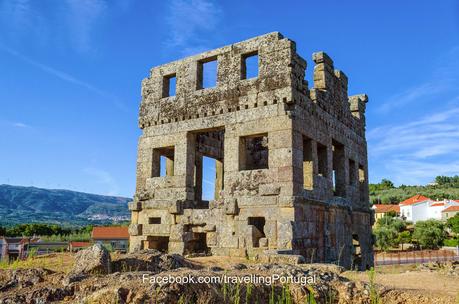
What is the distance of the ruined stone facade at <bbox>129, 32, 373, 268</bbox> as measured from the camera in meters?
10.7

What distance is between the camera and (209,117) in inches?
484

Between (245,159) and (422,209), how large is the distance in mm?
65965

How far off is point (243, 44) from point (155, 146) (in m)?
4.32

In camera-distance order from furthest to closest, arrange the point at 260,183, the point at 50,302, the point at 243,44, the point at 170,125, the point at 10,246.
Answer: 1. the point at 10,246
2. the point at 170,125
3. the point at 243,44
4. the point at 260,183
5. the point at 50,302

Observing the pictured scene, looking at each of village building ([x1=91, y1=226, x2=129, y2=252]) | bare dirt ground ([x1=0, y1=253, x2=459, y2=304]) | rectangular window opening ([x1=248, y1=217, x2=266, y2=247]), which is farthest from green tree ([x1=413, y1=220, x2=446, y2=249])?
bare dirt ground ([x1=0, y1=253, x2=459, y2=304])

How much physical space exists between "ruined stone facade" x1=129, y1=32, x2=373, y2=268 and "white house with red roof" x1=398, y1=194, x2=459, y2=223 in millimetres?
59149

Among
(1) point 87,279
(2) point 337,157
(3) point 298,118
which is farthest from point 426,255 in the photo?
(1) point 87,279

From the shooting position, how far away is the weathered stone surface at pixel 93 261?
571 centimetres

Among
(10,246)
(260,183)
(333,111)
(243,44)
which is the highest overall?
(243,44)

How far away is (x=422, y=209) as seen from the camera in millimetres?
69125

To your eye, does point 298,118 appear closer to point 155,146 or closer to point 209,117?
point 209,117

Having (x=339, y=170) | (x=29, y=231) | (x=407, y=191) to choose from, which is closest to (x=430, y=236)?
(x=339, y=170)

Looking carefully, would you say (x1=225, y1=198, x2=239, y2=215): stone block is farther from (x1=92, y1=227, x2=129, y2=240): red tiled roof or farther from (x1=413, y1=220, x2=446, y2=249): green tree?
(x1=92, y1=227, x2=129, y2=240): red tiled roof

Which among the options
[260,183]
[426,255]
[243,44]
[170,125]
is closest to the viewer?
[260,183]
